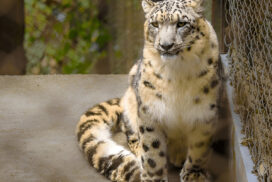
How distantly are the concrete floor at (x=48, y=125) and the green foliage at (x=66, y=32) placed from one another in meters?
0.69

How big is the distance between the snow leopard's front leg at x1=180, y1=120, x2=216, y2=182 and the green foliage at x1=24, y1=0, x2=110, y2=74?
6.83ft

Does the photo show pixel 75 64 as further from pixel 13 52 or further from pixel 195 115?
pixel 195 115

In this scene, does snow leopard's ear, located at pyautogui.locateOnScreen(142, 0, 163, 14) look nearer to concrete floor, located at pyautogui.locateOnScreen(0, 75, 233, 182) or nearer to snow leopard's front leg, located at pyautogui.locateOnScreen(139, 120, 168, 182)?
snow leopard's front leg, located at pyautogui.locateOnScreen(139, 120, 168, 182)

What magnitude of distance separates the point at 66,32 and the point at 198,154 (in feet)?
8.20

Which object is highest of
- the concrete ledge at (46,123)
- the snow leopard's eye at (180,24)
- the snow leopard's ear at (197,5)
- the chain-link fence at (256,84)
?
the snow leopard's ear at (197,5)

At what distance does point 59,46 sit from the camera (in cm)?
491

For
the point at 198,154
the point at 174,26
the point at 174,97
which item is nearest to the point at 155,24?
the point at 174,26

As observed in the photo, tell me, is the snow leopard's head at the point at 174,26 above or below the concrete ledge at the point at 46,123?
above

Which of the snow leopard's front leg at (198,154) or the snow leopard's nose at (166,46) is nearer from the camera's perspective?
the snow leopard's nose at (166,46)

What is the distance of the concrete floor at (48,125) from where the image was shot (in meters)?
2.63

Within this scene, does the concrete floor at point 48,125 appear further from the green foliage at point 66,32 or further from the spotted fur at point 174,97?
the green foliage at point 66,32

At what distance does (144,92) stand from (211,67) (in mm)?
319

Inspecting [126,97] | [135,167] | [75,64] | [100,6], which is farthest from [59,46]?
[135,167]

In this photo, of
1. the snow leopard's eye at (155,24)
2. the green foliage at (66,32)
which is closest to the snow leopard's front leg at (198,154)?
the snow leopard's eye at (155,24)
